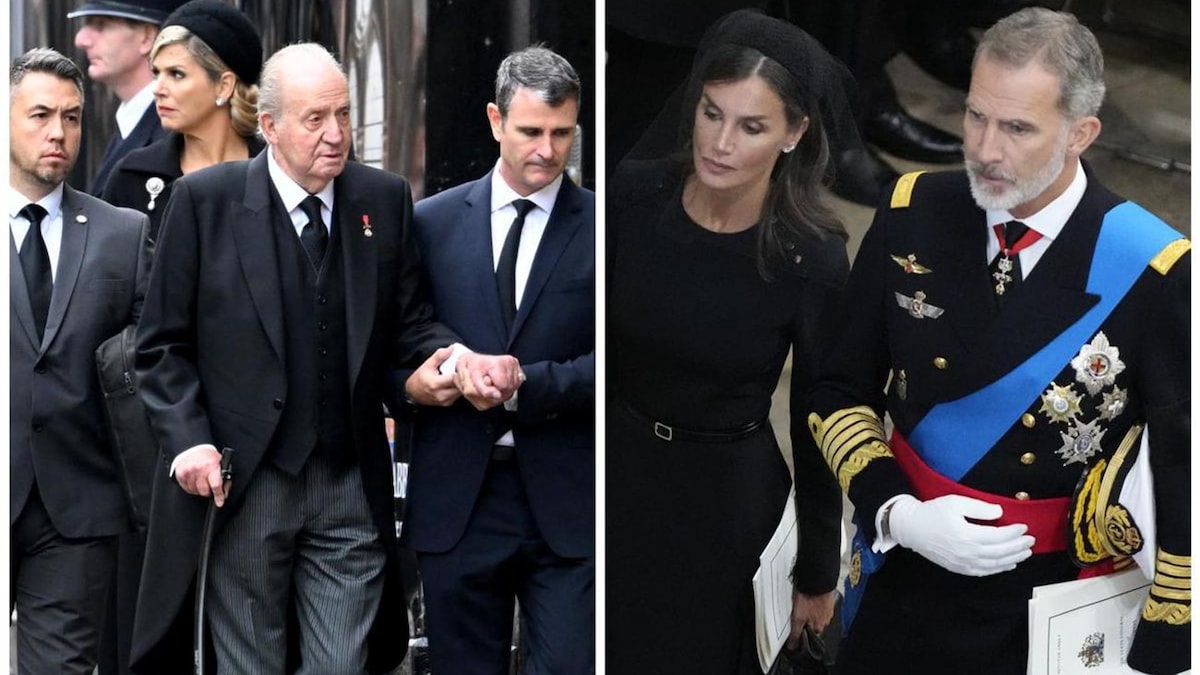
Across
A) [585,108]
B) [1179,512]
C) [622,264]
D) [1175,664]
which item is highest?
[585,108]

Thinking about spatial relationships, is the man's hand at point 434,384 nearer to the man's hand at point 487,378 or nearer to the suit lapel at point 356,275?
the man's hand at point 487,378

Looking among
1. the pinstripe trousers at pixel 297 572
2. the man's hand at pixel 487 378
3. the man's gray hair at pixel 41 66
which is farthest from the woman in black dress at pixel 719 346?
the man's gray hair at pixel 41 66

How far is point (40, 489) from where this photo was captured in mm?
5941

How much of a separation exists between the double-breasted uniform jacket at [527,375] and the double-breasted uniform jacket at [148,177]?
0.74 meters

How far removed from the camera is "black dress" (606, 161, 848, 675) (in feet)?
19.0

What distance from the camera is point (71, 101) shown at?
19.9 feet

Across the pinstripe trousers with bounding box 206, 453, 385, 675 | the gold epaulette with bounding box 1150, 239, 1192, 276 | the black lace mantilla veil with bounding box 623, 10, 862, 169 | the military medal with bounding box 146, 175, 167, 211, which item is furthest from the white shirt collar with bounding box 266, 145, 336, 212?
the gold epaulette with bounding box 1150, 239, 1192, 276

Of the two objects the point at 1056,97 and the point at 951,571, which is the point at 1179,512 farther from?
the point at 1056,97

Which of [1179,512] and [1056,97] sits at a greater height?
[1056,97]

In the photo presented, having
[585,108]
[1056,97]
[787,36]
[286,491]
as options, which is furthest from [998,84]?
[286,491]

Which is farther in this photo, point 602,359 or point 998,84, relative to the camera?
point 602,359

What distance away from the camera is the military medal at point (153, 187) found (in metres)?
6.07

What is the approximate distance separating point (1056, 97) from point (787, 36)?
0.72 m

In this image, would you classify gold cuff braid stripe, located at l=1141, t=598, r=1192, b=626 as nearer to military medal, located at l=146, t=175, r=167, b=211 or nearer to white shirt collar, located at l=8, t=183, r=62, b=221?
military medal, located at l=146, t=175, r=167, b=211
